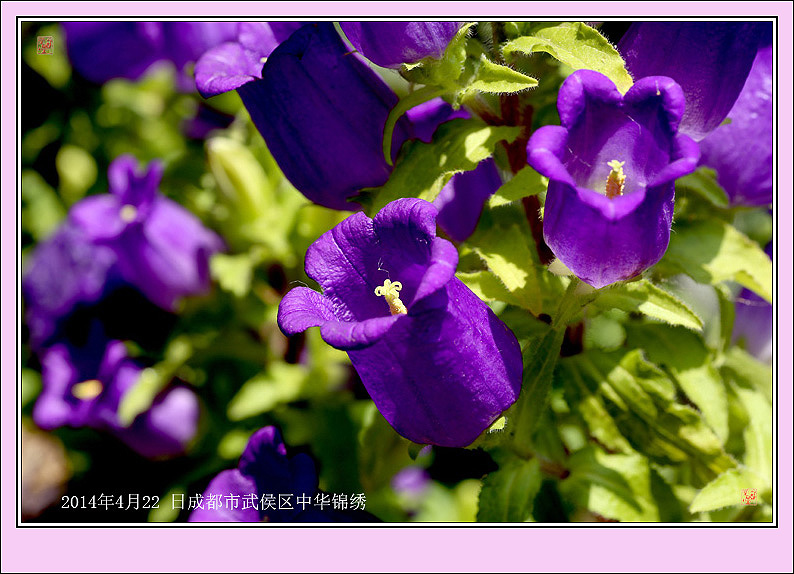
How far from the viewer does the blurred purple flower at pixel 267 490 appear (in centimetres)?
147

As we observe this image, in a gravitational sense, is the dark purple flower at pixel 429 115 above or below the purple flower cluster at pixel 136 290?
above

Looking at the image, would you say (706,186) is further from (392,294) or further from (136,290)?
(136,290)

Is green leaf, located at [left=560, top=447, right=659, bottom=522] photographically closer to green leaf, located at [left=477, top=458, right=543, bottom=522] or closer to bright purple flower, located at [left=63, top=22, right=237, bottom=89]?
green leaf, located at [left=477, top=458, right=543, bottom=522]

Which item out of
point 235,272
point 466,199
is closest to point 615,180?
point 466,199

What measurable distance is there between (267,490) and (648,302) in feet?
2.71

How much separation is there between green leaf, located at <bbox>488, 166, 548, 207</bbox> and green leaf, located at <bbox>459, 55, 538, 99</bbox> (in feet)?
0.47

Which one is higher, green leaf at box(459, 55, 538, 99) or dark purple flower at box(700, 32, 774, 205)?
green leaf at box(459, 55, 538, 99)

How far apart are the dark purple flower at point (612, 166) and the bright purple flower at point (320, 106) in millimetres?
384

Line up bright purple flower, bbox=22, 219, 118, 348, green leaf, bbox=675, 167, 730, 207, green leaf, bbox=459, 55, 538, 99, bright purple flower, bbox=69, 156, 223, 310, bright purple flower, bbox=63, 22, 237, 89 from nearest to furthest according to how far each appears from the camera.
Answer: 1. green leaf, bbox=459, 55, 538, 99
2. green leaf, bbox=675, 167, 730, 207
3. bright purple flower, bbox=69, 156, 223, 310
4. bright purple flower, bbox=63, 22, 237, 89
5. bright purple flower, bbox=22, 219, 118, 348

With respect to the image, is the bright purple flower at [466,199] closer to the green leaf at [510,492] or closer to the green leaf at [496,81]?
the green leaf at [496,81]

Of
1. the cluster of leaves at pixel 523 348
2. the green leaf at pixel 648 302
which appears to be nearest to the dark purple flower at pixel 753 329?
the cluster of leaves at pixel 523 348

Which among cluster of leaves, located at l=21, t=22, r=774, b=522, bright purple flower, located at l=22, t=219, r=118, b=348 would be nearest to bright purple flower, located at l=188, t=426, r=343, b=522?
cluster of leaves, located at l=21, t=22, r=774, b=522

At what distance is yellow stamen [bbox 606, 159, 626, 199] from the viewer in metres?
1.17

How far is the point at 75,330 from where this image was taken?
8.57 ft
